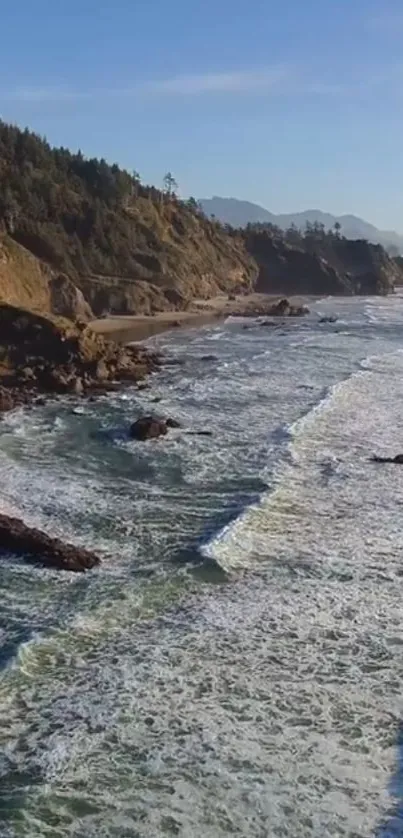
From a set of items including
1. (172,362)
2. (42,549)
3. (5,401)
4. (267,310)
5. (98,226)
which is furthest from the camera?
(267,310)

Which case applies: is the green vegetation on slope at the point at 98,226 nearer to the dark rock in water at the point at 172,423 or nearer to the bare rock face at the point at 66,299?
the bare rock face at the point at 66,299

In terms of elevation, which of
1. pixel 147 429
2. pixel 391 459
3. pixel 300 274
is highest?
pixel 300 274

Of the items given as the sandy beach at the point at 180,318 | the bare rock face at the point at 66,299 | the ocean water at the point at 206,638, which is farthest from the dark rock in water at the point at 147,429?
the bare rock face at the point at 66,299

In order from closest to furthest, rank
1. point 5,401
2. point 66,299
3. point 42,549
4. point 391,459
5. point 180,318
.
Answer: point 42,549
point 391,459
point 5,401
point 66,299
point 180,318

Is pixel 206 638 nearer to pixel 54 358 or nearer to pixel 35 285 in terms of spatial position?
pixel 54 358

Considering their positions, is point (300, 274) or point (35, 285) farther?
point (300, 274)

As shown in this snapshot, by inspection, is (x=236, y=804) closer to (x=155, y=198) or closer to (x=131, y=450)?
(x=131, y=450)

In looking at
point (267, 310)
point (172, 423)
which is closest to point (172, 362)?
point (172, 423)
